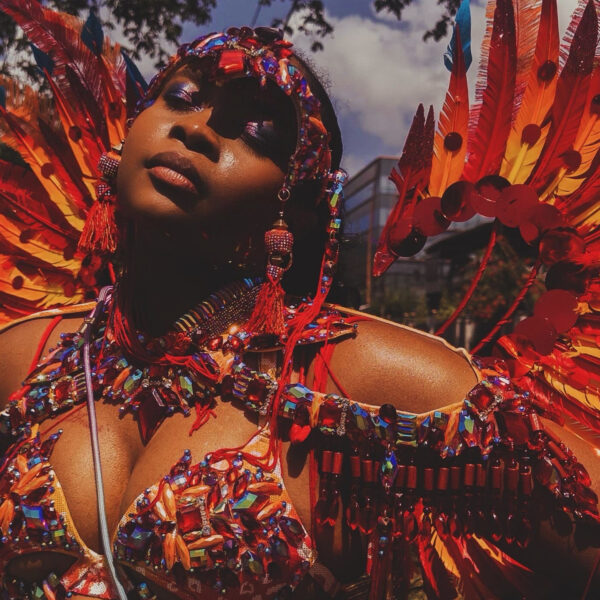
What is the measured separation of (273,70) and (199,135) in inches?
10.0

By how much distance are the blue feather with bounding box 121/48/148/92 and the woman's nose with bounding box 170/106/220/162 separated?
746 mm

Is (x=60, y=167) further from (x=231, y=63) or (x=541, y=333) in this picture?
(x=541, y=333)

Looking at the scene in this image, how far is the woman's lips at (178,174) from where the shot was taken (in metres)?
1.32

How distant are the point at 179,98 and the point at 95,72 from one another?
29.1 inches

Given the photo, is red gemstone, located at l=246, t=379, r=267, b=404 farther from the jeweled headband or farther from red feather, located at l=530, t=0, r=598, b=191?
red feather, located at l=530, t=0, r=598, b=191

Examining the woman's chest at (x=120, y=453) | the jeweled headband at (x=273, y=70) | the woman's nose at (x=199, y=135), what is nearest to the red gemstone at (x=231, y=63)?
the jeweled headband at (x=273, y=70)

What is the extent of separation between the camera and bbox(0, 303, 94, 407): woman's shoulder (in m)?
1.64

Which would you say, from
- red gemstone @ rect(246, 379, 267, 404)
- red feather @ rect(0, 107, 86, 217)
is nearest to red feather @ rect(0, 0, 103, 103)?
red feather @ rect(0, 107, 86, 217)

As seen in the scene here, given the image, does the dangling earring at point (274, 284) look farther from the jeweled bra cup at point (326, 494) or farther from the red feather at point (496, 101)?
the red feather at point (496, 101)

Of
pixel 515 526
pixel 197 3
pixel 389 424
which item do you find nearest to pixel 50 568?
pixel 389 424

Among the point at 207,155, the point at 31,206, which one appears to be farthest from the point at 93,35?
the point at 207,155

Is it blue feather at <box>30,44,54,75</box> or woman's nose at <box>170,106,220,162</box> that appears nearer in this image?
woman's nose at <box>170,106,220,162</box>

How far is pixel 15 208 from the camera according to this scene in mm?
1955

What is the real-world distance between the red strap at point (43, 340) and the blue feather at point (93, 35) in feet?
3.17
